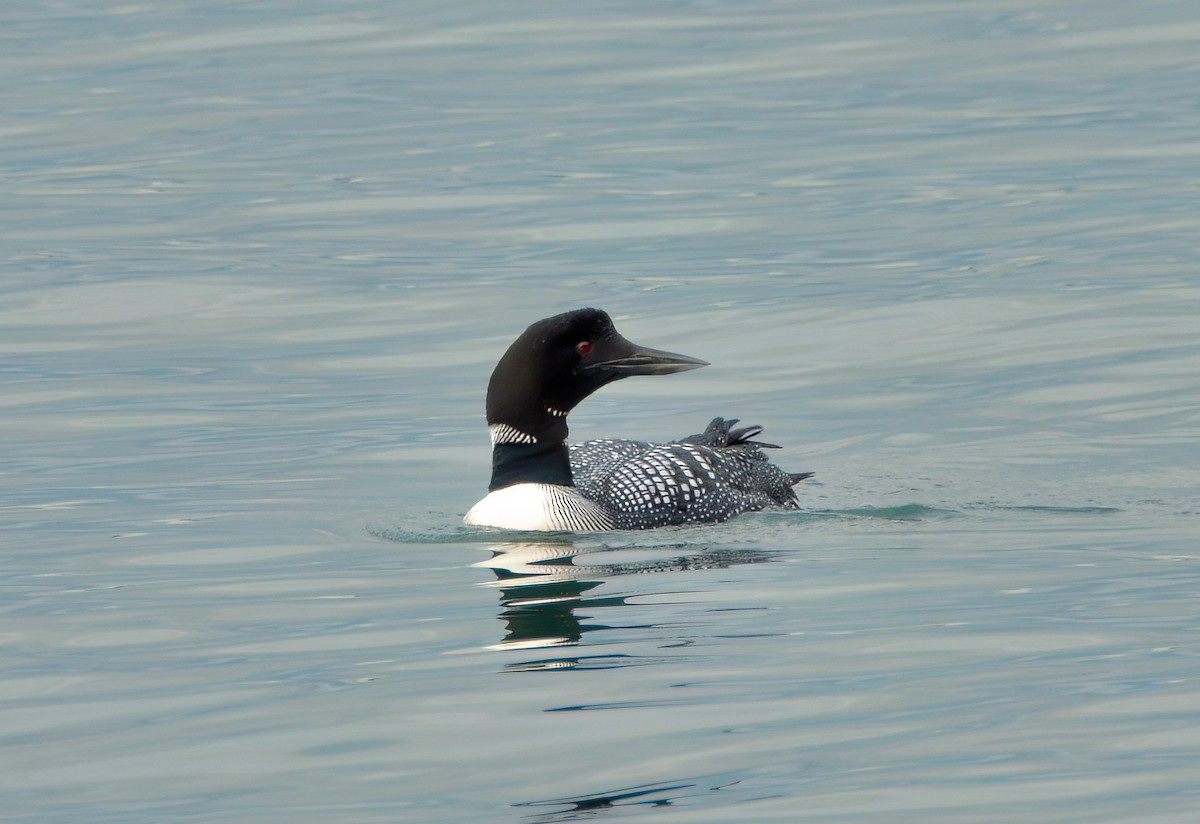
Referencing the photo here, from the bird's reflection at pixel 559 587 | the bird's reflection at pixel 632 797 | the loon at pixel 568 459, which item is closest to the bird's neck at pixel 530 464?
the loon at pixel 568 459

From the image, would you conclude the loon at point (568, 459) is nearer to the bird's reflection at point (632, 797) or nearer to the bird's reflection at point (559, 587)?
the bird's reflection at point (559, 587)

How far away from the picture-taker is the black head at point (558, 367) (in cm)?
817

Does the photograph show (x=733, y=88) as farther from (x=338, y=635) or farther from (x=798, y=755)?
(x=798, y=755)

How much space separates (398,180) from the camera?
58.6ft

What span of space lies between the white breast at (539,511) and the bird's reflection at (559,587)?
5.1 inches

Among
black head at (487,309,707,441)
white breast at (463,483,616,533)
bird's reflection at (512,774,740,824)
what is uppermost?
black head at (487,309,707,441)

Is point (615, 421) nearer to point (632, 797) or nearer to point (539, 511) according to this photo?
point (539, 511)

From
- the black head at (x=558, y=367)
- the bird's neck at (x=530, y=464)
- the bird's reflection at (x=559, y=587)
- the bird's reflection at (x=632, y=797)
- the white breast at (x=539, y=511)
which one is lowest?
the bird's reflection at (x=632, y=797)

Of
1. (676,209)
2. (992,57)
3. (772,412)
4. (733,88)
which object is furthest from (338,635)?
(992,57)

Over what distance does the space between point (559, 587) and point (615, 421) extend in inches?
152

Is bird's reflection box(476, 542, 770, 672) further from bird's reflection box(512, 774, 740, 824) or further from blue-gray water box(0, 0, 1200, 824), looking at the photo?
bird's reflection box(512, 774, 740, 824)

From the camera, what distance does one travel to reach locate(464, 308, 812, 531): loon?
8156 mm

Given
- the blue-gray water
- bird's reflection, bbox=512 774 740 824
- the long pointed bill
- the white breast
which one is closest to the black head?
the long pointed bill

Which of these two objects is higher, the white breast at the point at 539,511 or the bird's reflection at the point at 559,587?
the white breast at the point at 539,511
